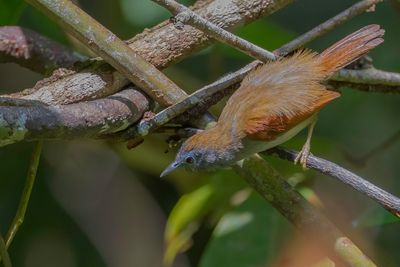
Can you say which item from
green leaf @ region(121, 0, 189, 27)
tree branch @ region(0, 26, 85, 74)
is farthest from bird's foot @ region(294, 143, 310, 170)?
green leaf @ region(121, 0, 189, 27)

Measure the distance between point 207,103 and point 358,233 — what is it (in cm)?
71

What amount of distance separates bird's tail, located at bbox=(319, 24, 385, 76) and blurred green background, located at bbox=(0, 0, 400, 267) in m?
0.42

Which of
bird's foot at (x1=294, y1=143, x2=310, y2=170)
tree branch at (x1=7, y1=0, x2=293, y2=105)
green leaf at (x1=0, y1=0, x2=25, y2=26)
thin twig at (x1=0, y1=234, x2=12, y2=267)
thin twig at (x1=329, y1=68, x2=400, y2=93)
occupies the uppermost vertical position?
green leaf at (x1=0, y1=0, x2=25, y2=26)

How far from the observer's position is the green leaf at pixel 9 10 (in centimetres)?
237

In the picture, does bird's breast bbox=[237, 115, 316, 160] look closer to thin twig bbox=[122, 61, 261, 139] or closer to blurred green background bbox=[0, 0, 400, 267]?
thin twig bbox=[122, 61, 261, 139]

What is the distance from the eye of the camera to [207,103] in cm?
191

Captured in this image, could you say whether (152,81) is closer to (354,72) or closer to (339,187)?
(354,72)

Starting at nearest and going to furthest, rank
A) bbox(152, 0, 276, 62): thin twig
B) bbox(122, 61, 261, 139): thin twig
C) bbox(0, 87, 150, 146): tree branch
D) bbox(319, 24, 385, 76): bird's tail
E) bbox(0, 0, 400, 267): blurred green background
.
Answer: bbox(0, 87, 150, 146): tree branch < bbox(152, 0, 276, 62): thin twig < bbox(122, 61, 261, 139): thin twig < bbox(319, 24, 385, 76): bird's tail < bbox(0, 0, 400, 267): blurred green background

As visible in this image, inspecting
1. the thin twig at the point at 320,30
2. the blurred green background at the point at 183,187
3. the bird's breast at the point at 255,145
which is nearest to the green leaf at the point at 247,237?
A: the blurred green background at the point at 183,187

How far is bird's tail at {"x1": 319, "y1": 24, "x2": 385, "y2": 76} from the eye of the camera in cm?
210

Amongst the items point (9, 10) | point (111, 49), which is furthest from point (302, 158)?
point (9, 10)

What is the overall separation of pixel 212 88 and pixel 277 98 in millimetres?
207

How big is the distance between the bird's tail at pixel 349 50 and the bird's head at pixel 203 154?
33 centimetres

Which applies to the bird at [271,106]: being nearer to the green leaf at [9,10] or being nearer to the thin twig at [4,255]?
the thin twig at [4,255]
